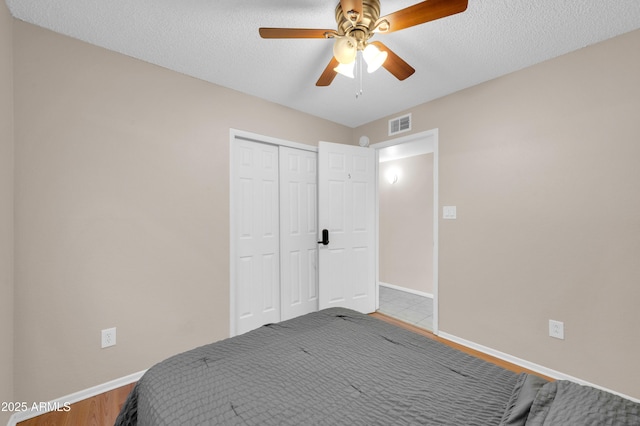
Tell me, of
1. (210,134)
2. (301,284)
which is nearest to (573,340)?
(301,284)

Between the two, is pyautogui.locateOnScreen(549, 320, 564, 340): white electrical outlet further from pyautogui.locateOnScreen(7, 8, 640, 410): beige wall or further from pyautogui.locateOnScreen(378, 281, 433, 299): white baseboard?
pyautogui.locateOnScreen(378, 281, 433, 299): white baseboard

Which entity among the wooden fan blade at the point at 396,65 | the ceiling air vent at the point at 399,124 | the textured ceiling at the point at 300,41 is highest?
the textured ceiling at the point at 300,41

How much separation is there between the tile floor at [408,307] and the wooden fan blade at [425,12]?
2821 mm

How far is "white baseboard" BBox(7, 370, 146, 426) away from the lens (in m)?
1.64

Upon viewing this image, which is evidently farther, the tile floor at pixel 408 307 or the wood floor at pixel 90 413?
the tile floor at pixel 408 307

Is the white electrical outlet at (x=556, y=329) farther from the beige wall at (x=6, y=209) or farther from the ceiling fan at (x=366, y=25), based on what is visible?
the beige wall at (x=6, y=209)

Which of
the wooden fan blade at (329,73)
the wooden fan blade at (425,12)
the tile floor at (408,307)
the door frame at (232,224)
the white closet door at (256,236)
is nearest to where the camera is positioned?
the wooden fan blade at (425,12)

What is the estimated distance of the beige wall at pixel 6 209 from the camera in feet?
4.76

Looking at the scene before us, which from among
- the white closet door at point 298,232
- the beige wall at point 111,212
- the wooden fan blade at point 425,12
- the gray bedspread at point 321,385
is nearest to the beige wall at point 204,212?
the beige wall at point 111,212

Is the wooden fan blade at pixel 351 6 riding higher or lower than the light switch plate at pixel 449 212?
higher

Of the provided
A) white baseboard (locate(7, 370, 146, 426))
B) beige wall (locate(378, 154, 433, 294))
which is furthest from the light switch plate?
white baseboard (locate(7, 370, 146, 426))

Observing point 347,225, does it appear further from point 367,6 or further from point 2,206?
point 2,206

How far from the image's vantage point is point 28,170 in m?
1.69

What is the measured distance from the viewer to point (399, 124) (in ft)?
10.4
